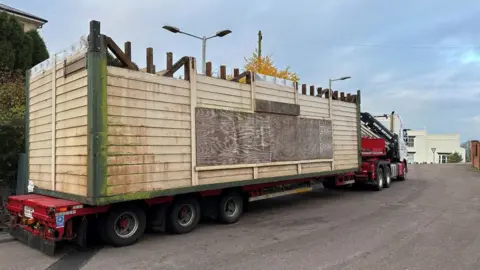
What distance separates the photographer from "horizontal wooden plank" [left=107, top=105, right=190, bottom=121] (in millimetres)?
6476

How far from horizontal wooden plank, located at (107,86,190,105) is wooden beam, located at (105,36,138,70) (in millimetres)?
434

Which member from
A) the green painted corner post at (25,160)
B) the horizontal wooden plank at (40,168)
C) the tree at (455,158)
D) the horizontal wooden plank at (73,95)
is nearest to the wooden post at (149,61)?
the horizontal wooden plank at (73,95)

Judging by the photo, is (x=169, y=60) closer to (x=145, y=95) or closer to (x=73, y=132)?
(x=145, y=95)

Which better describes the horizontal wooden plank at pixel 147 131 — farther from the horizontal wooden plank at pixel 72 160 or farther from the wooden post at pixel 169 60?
the wooden post at pixel 169 60

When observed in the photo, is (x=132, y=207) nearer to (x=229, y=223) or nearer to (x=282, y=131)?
(x=229, y=223)

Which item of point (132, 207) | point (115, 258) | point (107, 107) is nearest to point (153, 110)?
point (107, 107)

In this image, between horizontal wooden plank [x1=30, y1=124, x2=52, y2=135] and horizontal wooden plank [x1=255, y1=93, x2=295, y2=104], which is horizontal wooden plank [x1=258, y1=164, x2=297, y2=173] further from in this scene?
horizontal wooden plank [x1=30, y1=124, x2=52, y2=135]

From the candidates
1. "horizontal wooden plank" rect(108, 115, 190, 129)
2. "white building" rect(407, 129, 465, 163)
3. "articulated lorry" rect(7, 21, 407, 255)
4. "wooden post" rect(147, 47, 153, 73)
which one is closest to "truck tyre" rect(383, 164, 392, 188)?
"articulated lorry" rect(7, 21, 407, 255)

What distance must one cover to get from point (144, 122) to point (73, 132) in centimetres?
119

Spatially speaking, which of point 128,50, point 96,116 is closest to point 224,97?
point 128,50

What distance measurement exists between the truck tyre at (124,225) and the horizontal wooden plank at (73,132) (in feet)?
4.66

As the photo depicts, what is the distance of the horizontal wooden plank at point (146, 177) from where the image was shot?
6.43 m

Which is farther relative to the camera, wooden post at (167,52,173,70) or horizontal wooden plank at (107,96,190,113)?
wooden post at (167,52,173,70)

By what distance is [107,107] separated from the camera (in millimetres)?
6328
